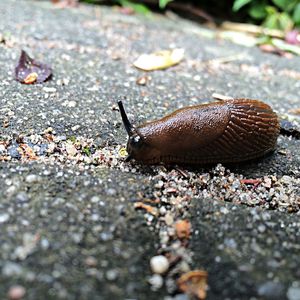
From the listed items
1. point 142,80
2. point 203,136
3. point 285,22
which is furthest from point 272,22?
point 203,136

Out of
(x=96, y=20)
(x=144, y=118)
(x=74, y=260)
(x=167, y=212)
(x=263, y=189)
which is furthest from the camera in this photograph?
(x=96, y=20)

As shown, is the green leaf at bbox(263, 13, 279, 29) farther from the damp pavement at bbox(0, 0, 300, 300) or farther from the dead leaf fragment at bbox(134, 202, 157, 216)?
the dead leaf fragment at bbox(134, 202, 157, 216)

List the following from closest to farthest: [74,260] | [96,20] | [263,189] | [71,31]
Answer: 1. [74,260]
2. [263,189]
3. [71,31]
4. [96,20]

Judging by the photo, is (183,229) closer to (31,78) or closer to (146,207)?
(146,207)

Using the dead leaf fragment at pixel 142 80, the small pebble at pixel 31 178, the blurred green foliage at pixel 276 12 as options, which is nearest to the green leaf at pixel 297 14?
the blurred green foliage at pixel 276 12

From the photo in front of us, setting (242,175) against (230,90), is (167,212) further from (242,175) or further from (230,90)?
(230,90)

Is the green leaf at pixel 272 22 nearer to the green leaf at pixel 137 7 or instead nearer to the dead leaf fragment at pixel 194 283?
the green leaf at pixel 137 7

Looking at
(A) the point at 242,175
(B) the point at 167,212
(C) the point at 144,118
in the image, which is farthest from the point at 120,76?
(B) the point at 167,212
